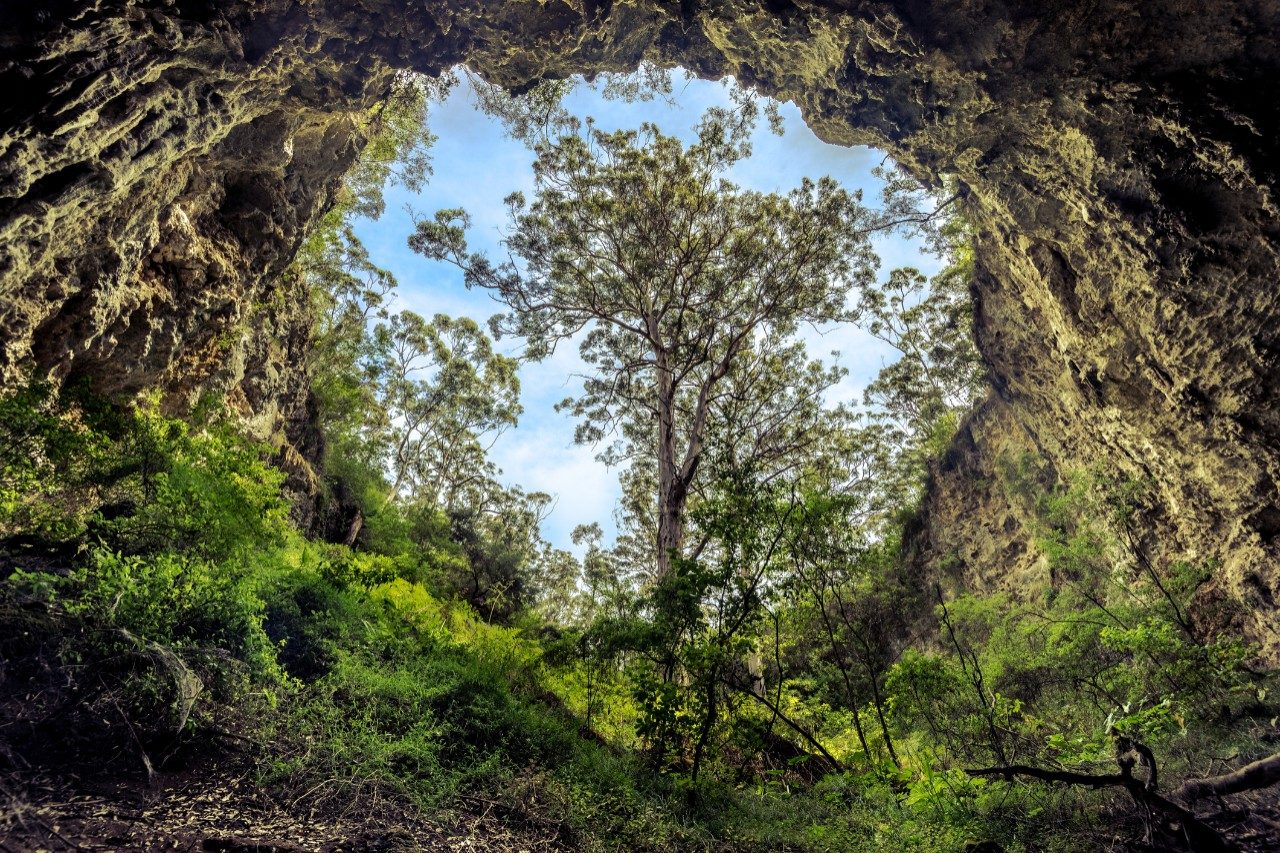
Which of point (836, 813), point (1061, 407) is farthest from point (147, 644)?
point (1061, 407)

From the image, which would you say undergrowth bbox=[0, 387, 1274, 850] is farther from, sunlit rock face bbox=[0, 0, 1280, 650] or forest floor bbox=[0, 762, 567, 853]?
sunlit rock face bbox=[0, 0, 1280, 650]

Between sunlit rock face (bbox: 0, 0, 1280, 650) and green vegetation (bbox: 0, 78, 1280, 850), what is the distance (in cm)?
111

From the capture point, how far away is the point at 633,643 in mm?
6285

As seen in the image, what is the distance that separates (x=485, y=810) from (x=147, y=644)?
2.40 meters

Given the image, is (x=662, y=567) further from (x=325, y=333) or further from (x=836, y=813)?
(x=325, y=333)

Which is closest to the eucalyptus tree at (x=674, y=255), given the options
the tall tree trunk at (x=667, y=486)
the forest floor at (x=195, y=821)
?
the tall tree trunk at (x=667, y=486)

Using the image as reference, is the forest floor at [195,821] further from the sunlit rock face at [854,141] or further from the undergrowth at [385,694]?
the sunlit rock face at [854,141]

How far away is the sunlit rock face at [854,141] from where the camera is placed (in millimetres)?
4766

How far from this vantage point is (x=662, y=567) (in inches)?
431

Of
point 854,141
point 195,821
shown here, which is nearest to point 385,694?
point 195,821

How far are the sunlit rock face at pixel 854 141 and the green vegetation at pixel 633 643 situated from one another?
1.11 metres

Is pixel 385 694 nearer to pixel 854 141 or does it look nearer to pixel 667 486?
pixel 667 486

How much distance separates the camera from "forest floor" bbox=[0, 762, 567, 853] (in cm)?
236

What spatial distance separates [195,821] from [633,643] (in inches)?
163
